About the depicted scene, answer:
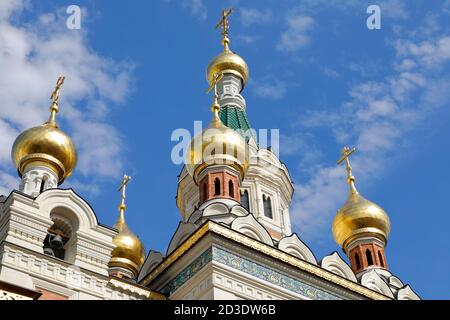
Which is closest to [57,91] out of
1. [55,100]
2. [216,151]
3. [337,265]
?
[55,100]

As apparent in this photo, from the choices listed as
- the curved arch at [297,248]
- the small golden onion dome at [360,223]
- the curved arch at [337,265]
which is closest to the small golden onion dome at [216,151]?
the curved arch at [297,248]

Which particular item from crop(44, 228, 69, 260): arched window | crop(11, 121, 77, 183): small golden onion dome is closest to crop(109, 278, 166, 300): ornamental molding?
crop(44, 228, 69, 260): arched window

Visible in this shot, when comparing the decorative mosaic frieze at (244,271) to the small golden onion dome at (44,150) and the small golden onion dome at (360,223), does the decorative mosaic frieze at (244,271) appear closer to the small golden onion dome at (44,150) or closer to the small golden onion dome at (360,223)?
the small golden onion dome at (44,150)

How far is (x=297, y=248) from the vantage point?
14500mm

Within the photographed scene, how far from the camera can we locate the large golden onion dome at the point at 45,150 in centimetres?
1403

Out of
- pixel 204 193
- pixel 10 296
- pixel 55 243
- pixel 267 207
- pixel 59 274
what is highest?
pixel 267 207

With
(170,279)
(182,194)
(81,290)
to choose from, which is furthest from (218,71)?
(81,290)

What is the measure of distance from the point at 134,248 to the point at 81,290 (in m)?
5.29

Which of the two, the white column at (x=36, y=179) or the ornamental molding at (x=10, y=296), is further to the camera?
the white column at (x=36, y=179)

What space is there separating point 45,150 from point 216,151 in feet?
11.6

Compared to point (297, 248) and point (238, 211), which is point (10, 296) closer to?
point (238, 211)

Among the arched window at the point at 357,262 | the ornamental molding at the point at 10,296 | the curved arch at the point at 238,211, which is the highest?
the arched window at the point at 357,262

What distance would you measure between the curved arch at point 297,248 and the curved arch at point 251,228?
0.37 meters

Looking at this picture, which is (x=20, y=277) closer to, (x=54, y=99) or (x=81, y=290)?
(x=81, y=290)
